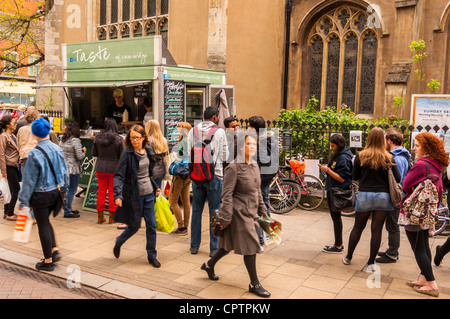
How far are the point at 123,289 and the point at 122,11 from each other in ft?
54.0

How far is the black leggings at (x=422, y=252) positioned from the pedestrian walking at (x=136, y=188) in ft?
10.1

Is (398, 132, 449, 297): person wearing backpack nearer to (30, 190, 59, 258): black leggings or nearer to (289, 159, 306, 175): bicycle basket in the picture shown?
(30, 190, 59, 258): black leggings

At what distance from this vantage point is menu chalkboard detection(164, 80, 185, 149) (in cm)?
891

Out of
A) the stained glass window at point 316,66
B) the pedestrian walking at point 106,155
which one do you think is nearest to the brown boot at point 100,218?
the pedestrian walking at point 106,155

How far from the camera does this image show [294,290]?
505cm

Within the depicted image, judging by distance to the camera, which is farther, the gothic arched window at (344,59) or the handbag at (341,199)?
the gothic arched window at (344,59)

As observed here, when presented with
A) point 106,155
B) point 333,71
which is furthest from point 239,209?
point 333,71

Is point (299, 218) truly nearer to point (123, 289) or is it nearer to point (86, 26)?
point (123, 289)

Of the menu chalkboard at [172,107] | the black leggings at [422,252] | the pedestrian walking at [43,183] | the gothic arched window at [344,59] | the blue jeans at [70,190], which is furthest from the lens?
the gothic arched window at [344,59]

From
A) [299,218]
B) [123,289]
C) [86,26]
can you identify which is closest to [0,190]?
[123,289]

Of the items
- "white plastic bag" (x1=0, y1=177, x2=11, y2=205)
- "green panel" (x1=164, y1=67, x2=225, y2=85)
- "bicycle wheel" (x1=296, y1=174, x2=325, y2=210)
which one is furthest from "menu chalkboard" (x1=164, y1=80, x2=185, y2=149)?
"white plastic bag" (x1=0, y1=177, x2=11, y2=205)

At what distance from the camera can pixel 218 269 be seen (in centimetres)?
569

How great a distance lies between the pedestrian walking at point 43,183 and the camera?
5.37m

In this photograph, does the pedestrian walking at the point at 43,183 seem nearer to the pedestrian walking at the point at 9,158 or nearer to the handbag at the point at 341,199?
the pedestrian walking at the point at 9,158
